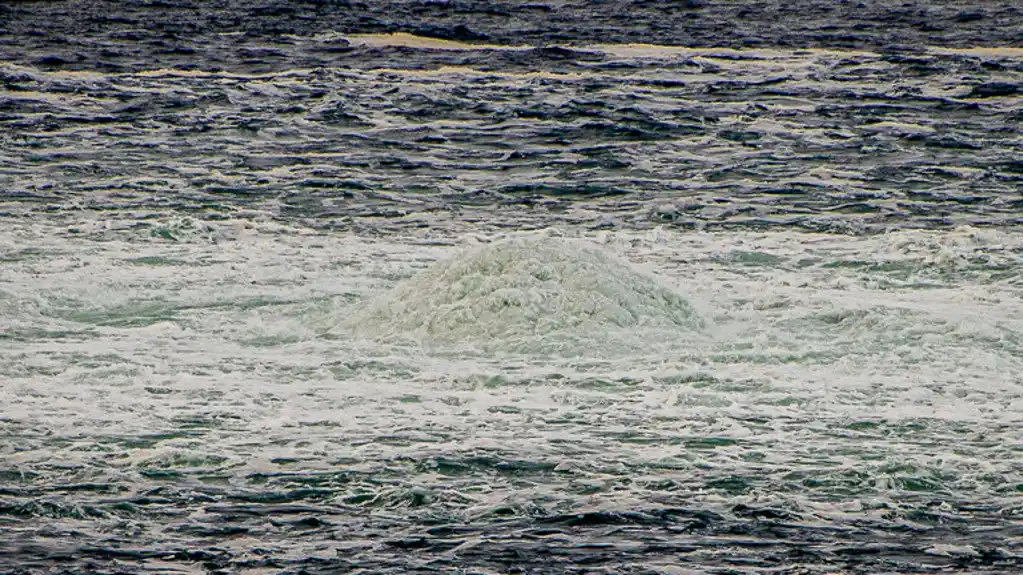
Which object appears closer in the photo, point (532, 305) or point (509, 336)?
point (509, 336)

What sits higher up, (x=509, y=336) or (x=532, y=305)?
(x=532, y=305)

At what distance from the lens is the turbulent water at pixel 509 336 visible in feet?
24.9

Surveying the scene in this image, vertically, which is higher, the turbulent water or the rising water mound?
the rising water mound

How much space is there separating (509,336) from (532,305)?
366 millimetres

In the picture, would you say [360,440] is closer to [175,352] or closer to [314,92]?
[175,352]

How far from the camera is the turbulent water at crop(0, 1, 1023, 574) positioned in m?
7.59

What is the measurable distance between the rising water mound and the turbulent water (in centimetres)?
3

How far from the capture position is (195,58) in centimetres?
2806

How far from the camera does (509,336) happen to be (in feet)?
36.3

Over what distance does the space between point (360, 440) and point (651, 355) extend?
2587 millimetres

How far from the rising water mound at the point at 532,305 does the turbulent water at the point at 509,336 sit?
0.10 ft

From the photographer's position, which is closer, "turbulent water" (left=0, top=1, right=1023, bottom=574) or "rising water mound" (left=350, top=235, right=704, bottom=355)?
"turbulent water" (left=0, top=1, right=1023, bottom=574)

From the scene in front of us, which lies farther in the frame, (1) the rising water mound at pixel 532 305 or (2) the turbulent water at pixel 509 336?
(1) the rising water mound at pixel 532 305

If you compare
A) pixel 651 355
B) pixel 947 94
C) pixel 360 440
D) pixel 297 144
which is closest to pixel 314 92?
pixel 297 144
